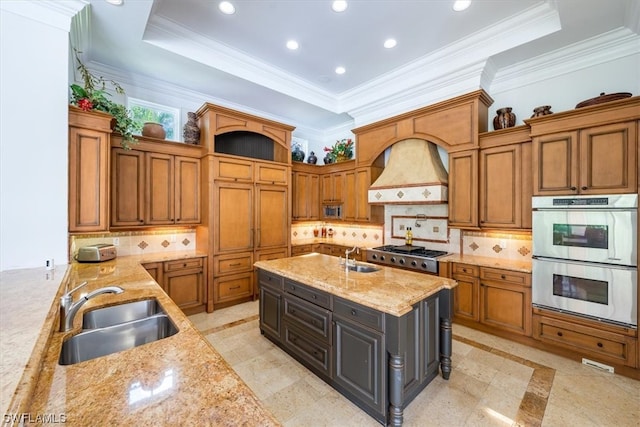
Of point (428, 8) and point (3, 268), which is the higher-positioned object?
point (428, 8)

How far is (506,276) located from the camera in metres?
3.26

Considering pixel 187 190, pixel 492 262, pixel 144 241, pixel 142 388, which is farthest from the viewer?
pixel 187 190

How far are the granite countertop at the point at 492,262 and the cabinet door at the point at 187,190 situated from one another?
381 cm

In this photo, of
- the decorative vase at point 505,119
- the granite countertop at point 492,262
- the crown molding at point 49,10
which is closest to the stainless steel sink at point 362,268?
the granite countertop at point 492,262

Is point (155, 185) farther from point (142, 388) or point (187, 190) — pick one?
point (142, 388)

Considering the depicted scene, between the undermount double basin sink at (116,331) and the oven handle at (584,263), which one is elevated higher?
the oven handle at (584,263)

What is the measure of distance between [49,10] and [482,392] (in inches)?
203

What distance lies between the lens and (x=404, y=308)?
1.82 metres

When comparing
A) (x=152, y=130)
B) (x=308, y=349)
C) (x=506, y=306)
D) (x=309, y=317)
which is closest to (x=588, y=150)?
(x=506, y=306)

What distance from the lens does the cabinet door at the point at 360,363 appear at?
1940 millimetres

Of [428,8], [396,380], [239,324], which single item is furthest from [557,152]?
[239,324]

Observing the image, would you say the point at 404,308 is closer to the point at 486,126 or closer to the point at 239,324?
the point at 239,324

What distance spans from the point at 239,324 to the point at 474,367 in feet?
9.40

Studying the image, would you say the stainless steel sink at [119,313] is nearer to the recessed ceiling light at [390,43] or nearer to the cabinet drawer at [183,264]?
the cabinet drawer at [183,264]
